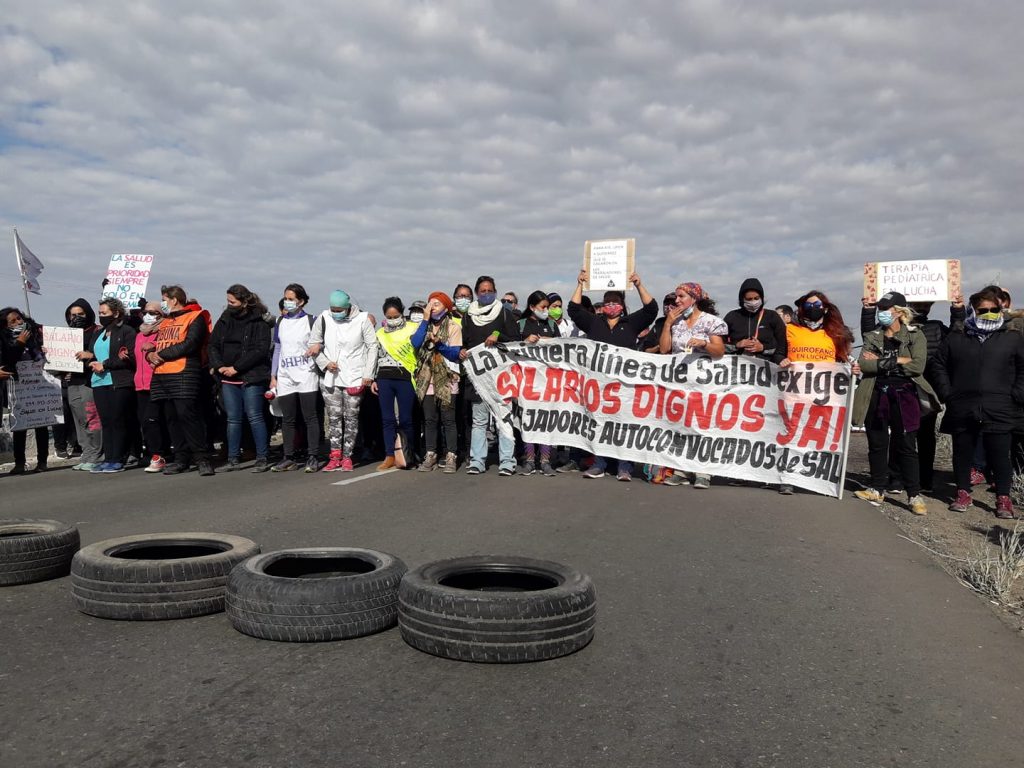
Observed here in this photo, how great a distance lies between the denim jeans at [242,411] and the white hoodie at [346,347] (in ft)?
3.19

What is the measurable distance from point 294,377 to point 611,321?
4332mm

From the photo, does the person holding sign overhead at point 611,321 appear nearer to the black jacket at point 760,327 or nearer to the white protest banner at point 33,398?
the black jacket at point 760,327

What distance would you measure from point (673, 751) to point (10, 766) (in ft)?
7.49

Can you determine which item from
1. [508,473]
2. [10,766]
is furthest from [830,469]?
[10,766]

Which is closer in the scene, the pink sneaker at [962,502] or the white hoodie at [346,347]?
the pink sneaker at [962,502]

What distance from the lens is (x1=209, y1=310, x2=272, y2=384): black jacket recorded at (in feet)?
35.8

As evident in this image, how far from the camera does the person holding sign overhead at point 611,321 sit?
10.6 meters

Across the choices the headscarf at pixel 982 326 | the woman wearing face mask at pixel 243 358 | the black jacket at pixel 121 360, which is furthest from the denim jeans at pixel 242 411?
the headscarf at pixel 982 326

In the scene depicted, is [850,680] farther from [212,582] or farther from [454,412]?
[454,412]

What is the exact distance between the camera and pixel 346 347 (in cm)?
1092

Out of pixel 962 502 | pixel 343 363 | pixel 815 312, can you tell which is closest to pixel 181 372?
pixel 343 363

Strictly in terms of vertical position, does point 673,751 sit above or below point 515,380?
below

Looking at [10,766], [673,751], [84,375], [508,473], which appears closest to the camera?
[10,766]

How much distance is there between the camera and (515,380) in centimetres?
1099
